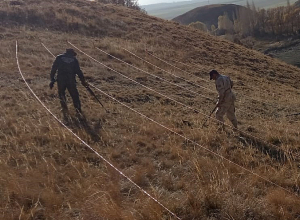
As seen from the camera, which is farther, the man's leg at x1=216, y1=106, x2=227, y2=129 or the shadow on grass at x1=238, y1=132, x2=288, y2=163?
the man's leg at x1=216, y1=106, x2=227, y2=129

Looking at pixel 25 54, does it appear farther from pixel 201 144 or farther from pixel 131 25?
pixel 131 25

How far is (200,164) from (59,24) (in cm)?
2042

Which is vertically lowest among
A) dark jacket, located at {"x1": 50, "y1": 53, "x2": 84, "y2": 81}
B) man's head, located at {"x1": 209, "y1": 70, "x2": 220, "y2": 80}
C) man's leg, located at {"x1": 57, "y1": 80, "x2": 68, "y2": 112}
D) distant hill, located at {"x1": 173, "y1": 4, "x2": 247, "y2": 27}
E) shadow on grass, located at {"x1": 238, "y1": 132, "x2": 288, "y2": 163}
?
shadow on grass, located at {"x1": 238, "y1": 132, "x2": 288, "y2": 163}

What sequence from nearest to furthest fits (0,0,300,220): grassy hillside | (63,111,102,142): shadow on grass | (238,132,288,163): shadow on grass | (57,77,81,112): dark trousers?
1. (0,0,300,220): grassy hillside
2. (238,132,288,163): shadow on grass
3. (63,111,102,142): shadow on grass
4. (57,77,81,112): dark trousers

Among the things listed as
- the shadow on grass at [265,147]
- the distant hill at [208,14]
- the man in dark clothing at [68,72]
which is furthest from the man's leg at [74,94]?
the distant hill at [208,14]

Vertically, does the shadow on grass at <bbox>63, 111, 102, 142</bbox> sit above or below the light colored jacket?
below

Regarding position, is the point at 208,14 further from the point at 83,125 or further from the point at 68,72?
the point at 83,125

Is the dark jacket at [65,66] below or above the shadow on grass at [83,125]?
above

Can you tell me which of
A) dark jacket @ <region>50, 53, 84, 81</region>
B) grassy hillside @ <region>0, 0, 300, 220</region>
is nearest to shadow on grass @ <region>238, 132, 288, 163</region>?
grassy hillside @ <region>0, 0, 300, 220</region>

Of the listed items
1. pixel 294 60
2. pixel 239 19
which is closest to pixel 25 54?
pixel 294 60

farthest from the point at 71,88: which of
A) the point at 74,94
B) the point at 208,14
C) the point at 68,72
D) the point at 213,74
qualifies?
the point at 208,14

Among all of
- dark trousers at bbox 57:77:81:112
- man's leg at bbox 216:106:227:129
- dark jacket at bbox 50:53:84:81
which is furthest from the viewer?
dark trousers at bbox 57:77:81:112

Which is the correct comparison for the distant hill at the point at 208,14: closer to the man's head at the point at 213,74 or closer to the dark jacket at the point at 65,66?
the dark jacket at the point at 65,66

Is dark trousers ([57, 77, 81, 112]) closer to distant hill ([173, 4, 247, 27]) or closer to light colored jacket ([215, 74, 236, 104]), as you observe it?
light colored jacket ([215, 74, 236, 104])
